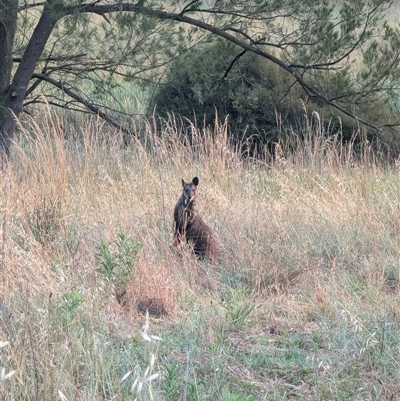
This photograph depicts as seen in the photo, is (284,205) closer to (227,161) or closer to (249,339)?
(227,161)

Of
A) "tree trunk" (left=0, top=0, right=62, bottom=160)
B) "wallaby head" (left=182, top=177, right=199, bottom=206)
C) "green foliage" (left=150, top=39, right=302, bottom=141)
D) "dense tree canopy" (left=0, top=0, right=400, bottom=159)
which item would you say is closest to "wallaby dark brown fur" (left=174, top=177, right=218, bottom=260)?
"wallaby head" (left=182, top=177, right=199, bottom=206)

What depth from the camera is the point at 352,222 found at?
6773 millimetres

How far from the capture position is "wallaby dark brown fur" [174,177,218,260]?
6.14 m

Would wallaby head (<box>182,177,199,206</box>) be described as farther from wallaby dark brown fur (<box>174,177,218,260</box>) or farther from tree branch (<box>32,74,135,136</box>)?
tree branch (<box>32,74,135,136</box>)


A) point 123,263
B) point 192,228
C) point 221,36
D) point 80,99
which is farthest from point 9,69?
point 123,263

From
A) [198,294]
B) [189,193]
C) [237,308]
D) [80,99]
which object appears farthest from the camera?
[80,99]

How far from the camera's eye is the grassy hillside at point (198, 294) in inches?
136

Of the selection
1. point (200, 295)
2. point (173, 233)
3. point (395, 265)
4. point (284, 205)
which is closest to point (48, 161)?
point (173, 233)

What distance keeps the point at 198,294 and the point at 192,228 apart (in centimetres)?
141

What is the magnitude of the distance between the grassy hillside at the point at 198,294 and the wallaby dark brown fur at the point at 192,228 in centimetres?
13

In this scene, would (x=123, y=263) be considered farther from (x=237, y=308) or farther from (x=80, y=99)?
(x=80, y=99)

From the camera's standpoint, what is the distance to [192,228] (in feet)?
20.9

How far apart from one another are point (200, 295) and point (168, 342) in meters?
0.94

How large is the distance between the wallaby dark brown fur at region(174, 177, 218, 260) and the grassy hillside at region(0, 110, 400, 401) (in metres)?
0.13
